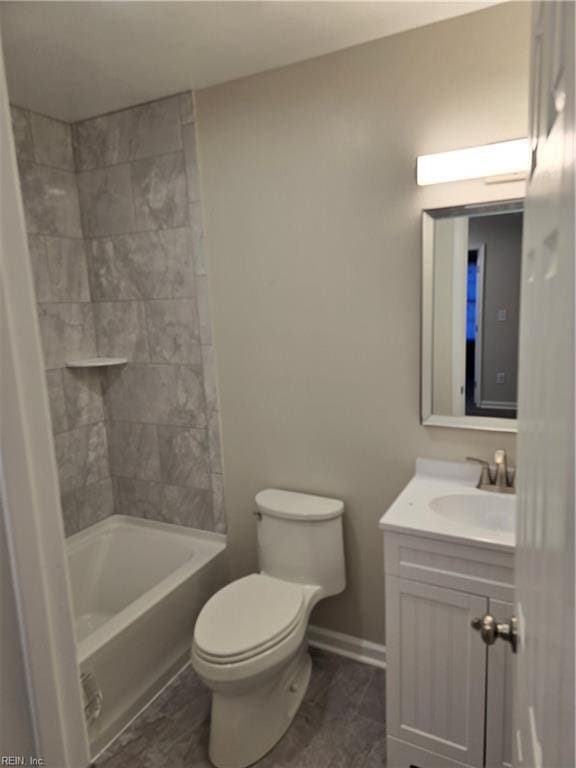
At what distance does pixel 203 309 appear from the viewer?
2.26 meters

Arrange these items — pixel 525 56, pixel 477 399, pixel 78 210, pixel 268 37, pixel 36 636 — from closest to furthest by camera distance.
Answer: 1. pixel 36 636
2. pixel 525 56
3. pixel 268 37
4. pixel 477 399
5. pixel 78 210

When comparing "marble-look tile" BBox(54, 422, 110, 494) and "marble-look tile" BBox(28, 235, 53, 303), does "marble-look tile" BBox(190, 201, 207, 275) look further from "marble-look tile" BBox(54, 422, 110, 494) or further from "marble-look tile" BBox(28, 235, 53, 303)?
"marble-look tile" BBox(54, 422, 110, 494)

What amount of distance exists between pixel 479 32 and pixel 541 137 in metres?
1.37

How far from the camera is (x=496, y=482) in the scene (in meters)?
1.74

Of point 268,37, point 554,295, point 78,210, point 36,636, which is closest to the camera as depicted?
point 554,295

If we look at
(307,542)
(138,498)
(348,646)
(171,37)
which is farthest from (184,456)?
(171,37)

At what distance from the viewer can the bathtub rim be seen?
181 cm

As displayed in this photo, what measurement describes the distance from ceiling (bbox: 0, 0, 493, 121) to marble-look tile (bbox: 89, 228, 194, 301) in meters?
0.62

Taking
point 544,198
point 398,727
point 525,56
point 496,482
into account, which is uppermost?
point 525,56

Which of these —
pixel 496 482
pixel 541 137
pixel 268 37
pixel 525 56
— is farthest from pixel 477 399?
pixel 268 37

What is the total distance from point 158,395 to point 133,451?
0.38 m

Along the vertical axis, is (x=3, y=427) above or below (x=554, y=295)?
below

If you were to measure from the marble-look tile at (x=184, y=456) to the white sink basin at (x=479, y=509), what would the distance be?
1156 mm

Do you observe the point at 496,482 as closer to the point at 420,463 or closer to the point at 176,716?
the point at 420,463
